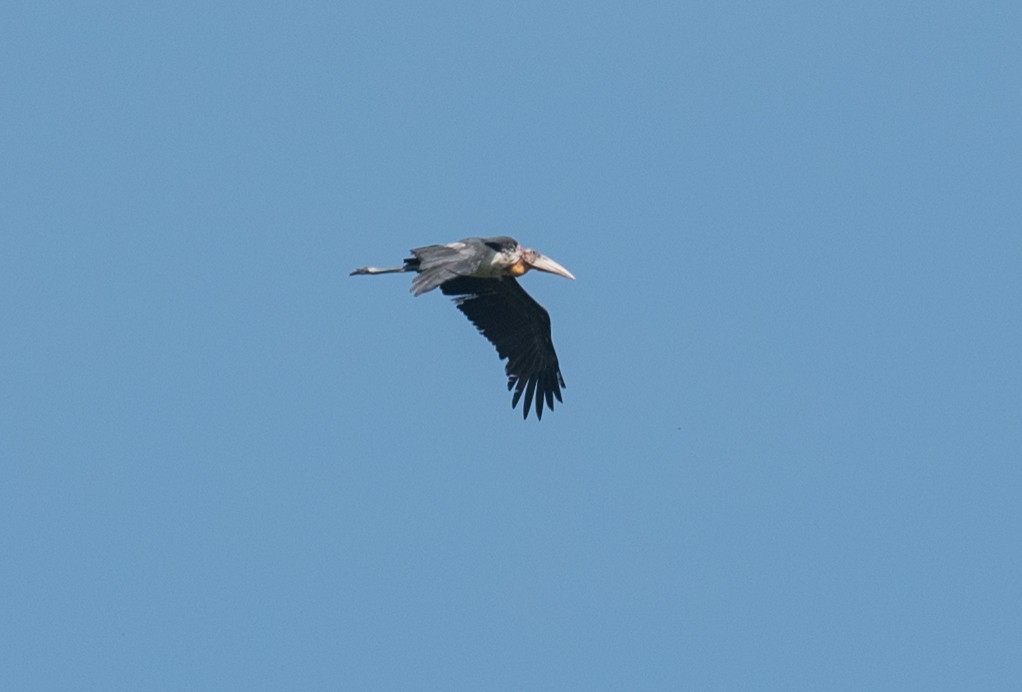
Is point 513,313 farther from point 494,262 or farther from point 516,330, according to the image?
point 494,262

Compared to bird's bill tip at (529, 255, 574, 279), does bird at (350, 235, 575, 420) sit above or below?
below

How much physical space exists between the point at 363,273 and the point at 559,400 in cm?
389

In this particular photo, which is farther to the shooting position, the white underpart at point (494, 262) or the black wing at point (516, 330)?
the black wing at point (516, 330)

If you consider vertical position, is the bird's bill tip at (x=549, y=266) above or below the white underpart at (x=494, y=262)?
above

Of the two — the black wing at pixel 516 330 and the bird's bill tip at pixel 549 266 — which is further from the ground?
the bird's bill tip at pixel 549 266

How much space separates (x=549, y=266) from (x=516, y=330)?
1143mm

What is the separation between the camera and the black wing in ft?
89.1

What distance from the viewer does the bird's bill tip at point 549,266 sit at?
1073 inches

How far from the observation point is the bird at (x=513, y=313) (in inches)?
1043

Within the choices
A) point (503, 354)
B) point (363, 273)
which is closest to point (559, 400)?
point (503, 354)

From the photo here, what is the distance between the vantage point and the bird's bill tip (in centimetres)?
2725

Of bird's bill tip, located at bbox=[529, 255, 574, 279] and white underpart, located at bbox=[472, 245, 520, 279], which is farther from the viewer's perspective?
bird's bill tip, located at bbox=[529, 255, 574, 279]

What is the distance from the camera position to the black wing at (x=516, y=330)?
27.2 m

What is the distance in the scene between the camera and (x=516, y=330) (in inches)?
1087
